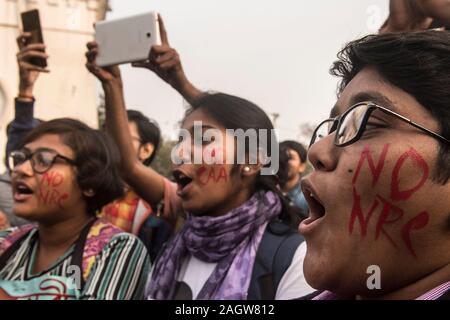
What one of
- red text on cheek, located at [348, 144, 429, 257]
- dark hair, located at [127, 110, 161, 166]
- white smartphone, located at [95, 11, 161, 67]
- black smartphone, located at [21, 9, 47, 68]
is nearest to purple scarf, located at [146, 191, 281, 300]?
white smartphone, located at [95, 11, 161, 67]

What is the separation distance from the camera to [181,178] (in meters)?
2.26

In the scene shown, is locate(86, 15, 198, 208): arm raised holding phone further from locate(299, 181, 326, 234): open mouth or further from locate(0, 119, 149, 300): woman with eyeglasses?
locate(299, 181, 326, 234): open mouth

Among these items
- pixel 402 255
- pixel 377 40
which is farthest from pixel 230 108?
A: pixel 402 255

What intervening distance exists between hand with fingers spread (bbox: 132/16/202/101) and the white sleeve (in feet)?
2.94

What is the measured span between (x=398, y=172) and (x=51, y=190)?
68.5 inches

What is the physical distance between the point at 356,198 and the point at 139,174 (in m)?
1.79

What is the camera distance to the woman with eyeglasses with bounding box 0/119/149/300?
2148 millimetres

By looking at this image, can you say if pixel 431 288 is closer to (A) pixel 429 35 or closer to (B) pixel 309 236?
(B) pixel 309 236

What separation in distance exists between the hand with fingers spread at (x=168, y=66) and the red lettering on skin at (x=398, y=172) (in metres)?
1.52

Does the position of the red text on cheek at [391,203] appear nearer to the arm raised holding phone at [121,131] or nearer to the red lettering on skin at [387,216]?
the red lettering on skin at [387,216]

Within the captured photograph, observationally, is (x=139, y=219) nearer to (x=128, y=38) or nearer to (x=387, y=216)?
(x=128, y=38)

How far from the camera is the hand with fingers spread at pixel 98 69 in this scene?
2.64m

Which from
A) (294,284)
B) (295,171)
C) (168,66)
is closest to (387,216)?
(294,284)
